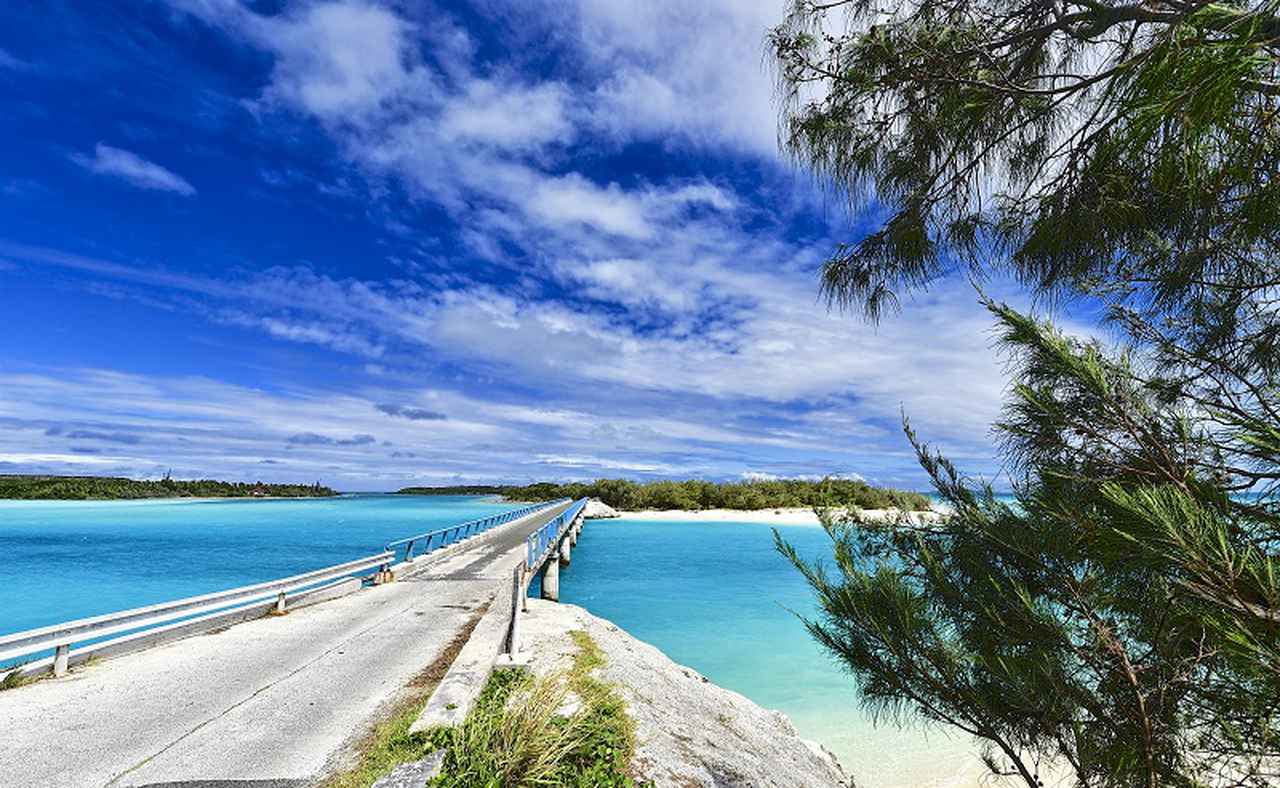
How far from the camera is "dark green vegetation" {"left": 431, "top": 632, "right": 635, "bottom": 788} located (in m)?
4.39

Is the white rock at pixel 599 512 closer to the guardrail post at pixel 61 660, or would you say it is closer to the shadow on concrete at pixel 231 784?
the guardrail post at pixel 61 660

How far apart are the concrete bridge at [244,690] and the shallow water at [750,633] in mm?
4412

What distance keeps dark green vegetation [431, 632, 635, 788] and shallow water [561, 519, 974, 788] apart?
2046 mm

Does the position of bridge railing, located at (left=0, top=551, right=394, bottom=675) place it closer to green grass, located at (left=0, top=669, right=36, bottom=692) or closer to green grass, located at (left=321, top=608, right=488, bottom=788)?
green grass, located at (left=0, top=669, right=36, bottom=692)

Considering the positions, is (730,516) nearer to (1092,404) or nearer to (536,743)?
(536,743)

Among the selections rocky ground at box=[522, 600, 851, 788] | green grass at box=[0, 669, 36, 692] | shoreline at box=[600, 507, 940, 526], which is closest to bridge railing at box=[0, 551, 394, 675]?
green grass at box=[0, 669, 36, 692]

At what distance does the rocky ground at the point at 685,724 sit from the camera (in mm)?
6027

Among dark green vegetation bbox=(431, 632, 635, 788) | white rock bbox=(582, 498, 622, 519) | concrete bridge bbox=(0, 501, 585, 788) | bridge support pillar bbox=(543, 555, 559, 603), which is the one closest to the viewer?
dark green vegetation bbox=(431, 632, 635, 788)

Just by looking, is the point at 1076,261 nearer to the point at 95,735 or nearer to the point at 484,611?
the point at 95,735

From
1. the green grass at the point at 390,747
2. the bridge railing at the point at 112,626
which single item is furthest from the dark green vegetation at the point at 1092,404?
the bridge railing at the point at 112,626

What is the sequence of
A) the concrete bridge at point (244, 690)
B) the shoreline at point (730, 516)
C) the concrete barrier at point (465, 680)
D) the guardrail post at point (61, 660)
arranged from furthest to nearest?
the shoreline at point (730, 516)
the guardrail post at point (61, 660)
the concrete barrier at point (465, 680)
the concrete bridge at point (244, 690)

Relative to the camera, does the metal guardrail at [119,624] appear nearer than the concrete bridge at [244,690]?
No

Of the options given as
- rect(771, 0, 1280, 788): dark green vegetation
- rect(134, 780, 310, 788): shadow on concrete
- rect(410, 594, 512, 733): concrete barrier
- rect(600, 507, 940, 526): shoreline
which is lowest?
rect(600, 507, 940, 526): shoreline

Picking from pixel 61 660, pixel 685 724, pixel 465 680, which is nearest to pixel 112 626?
pixel 61 660
